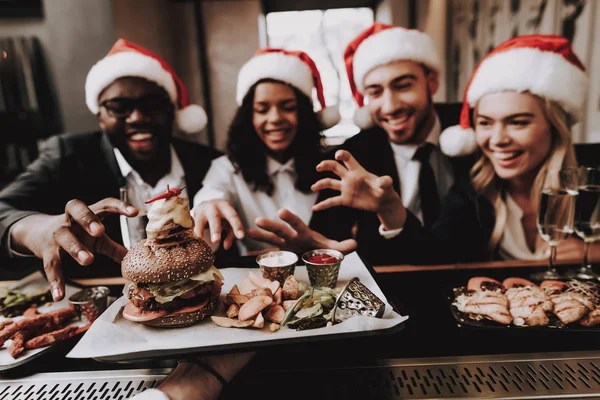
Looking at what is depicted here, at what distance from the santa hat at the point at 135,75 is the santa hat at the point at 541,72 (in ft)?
5.76

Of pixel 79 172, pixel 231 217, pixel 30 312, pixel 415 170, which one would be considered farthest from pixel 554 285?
pixel 79 172

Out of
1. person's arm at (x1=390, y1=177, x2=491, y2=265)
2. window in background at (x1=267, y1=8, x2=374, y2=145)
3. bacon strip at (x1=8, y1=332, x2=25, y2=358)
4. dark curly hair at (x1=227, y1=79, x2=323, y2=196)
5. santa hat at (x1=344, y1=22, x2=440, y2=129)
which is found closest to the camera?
bacon strip at (x1=8, y1=332, x2=25, y2=358)

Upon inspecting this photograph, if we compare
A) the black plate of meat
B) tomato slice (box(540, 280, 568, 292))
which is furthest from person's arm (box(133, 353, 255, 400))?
tomato slice (box(540, 280, 568, 292))

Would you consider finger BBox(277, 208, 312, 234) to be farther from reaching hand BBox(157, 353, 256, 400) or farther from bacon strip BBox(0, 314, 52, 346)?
bacon strip BBox(0, 314, 52, 346)

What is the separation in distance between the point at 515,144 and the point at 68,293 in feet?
7.51

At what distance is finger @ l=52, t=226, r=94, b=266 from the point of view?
1209 mm

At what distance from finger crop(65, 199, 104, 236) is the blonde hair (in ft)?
6.49

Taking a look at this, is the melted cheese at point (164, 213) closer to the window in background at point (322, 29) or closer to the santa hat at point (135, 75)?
the santa hat at point (135, 75)

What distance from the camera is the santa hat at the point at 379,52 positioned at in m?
2.16

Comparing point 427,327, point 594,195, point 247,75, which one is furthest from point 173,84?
point 594,195

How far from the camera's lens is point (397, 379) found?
100 cm

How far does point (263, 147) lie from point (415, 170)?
97 centimetres

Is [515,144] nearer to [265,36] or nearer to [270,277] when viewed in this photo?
[270,277]

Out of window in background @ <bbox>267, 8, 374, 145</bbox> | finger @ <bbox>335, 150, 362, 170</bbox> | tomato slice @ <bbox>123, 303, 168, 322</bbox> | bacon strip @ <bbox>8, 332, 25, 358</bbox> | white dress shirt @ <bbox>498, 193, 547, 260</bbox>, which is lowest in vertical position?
white dress shirt @ <bbox>498, 193, 547, 260</bbox>
